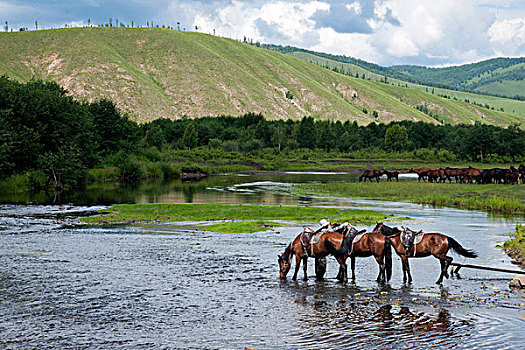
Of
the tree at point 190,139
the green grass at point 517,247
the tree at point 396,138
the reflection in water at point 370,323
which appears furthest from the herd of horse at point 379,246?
the tree at point 396,138

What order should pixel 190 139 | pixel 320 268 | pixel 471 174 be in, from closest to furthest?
pixel 320 268
pixel 471 174
pixel 190 139

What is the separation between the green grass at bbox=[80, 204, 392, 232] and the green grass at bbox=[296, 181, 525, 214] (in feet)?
43.4

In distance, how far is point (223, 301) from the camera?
56.2ft

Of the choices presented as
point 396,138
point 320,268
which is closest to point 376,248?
point 320,268

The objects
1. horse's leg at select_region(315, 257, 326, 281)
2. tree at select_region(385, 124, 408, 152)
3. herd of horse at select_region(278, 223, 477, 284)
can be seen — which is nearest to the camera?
herd of horse at select_region(278, 223, 477, 284)

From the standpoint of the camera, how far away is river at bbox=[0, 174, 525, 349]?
44.5 feet

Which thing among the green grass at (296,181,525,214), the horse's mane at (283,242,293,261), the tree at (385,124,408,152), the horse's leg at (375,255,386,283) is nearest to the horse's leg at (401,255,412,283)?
the horse's leg at (375,255,386,283)

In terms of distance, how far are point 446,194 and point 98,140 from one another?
59.7m

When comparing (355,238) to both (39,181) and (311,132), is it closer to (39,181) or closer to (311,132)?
(39,181)

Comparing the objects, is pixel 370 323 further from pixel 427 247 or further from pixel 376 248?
pixel 427 247

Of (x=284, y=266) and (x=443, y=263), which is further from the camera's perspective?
(x=284, y=266)

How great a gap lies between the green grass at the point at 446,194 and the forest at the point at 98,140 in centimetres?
3275

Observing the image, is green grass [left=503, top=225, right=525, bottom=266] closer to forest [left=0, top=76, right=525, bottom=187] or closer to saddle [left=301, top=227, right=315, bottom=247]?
saddle [left=301, top=227, right=315, bottom=247]

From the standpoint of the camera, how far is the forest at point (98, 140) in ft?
220
